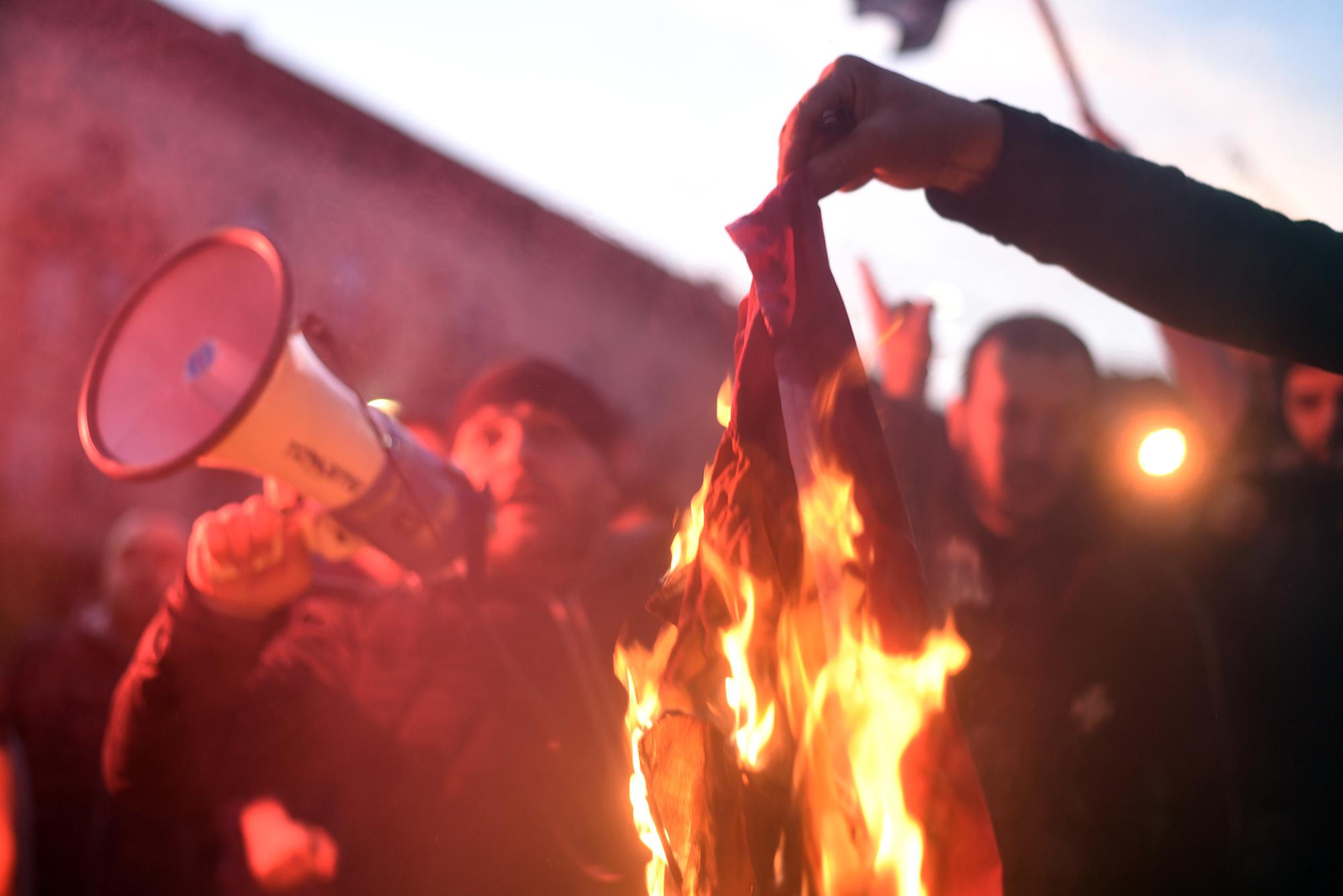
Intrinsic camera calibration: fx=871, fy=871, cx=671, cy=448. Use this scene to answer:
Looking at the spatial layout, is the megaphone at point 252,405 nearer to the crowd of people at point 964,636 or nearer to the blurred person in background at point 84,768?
the crowd of people at point 964,636

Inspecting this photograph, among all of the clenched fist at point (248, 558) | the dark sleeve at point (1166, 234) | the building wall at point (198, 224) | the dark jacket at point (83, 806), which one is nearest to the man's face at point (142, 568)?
the dark jacket at point (83, 806)

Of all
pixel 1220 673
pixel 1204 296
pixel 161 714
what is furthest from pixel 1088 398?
pixel 161 714

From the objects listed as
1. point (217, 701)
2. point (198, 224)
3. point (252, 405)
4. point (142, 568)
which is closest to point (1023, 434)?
point (252, 405)

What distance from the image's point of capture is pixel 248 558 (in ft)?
Result: 5.75

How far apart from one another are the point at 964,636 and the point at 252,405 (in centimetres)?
143

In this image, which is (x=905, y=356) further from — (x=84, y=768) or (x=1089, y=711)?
(x=84, y=768)

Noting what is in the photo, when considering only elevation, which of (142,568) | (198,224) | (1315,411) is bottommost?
(142,568)

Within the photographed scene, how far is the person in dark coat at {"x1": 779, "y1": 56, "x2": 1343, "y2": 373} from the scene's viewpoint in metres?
1.26

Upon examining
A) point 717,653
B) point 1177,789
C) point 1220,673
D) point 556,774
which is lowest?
point 556,774

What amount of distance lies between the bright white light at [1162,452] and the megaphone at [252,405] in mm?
1806

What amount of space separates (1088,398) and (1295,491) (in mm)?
477

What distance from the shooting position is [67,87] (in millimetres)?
3646

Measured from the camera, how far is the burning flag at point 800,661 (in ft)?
2.69

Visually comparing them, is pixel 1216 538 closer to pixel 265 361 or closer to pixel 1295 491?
pixel 1295 491
